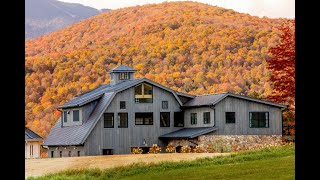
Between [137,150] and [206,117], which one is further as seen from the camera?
[206,117]

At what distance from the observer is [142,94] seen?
34.6 m

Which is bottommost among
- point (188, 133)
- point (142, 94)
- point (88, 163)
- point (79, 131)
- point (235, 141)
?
point (88, 163)

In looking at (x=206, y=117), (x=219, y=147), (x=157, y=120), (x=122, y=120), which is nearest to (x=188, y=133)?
(x=219, y=147)

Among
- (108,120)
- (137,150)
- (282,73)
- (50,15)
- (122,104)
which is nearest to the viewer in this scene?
(137,150)

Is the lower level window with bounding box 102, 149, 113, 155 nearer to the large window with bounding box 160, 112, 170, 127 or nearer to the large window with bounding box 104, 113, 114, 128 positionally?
the large window with bounding box 104, 113, 114, 128

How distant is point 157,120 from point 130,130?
164 centimetres

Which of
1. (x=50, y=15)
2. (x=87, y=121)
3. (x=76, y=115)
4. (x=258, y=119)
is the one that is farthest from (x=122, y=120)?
(x=50, y=15)

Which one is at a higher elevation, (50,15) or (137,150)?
(50,15)

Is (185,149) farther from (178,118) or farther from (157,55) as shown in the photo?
(157,55)

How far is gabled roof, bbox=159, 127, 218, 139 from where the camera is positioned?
31859mm

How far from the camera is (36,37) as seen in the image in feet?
214

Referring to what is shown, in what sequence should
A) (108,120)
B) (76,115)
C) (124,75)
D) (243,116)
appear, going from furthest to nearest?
(124,75) → (76,115) → (108,120) → (243,116)
